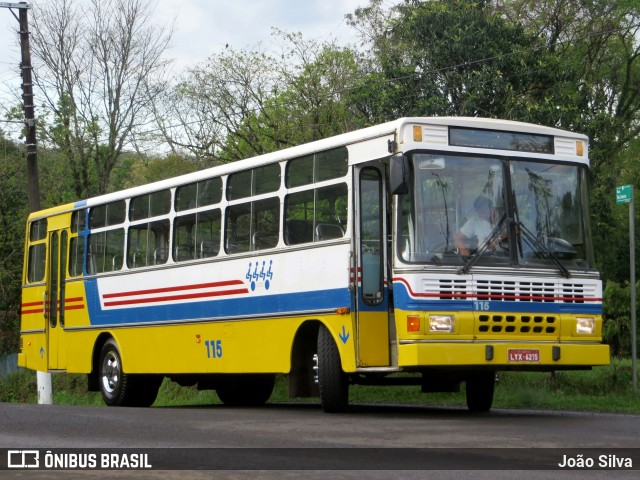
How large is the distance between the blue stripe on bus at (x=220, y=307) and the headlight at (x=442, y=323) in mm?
1141

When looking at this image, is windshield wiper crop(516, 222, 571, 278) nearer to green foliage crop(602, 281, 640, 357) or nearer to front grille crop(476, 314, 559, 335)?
front grille crop(476, 314, 559, 335)

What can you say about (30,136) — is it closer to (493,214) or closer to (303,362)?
(303,362)

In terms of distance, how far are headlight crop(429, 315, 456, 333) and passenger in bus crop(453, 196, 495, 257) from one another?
0.74 meters

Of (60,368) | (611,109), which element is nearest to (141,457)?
(60,368)

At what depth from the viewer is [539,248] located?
572 inches

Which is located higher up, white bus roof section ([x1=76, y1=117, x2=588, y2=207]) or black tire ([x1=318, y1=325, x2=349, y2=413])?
white bus roof section ([x1=76, y1=117, x2=588, y2=207])

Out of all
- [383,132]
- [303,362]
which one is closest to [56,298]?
[303,362]

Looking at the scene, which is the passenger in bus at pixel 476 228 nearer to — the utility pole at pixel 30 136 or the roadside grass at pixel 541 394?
the roadside grass at pixel 541 394

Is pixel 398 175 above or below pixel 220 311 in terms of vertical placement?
above

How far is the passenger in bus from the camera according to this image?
555 inches

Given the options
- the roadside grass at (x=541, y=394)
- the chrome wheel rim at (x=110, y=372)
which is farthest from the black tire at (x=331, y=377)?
the chrome wheel rim at (x=110, y=372)

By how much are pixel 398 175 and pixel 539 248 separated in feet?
6.34

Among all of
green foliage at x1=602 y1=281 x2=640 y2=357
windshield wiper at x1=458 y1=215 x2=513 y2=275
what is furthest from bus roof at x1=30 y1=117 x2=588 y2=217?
green foliage at x1=602 y1=281 x2=640 y2=357

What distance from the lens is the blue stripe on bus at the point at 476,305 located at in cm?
1377
